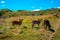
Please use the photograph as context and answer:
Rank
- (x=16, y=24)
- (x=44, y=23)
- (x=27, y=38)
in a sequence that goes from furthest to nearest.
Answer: (x=16, y=24) < (x=44, y=23) < (x=27, y=38)

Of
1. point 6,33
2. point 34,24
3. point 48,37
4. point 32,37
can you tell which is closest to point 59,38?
point 48,37

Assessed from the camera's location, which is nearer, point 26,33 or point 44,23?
point 26,33

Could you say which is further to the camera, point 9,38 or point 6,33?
point 6,33

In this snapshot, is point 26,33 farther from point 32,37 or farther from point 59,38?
point 59,38

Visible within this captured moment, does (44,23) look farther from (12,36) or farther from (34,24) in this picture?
(12,36)

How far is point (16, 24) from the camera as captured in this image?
2694cm

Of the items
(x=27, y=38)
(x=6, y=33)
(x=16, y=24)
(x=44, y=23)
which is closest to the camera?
(x=27, y=38)

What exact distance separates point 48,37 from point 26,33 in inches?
91.6

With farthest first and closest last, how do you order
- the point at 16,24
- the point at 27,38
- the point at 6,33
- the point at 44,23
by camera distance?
the point at 16,24 → the point at 44,23 → the point at 6,33 → the point at 27,38

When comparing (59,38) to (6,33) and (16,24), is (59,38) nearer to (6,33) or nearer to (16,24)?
(6,33)

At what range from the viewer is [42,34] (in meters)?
20.2

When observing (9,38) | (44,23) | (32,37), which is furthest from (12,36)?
(44,23)

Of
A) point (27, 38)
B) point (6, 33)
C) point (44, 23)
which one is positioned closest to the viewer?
point (27, 38)

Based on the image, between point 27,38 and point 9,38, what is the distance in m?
1.58
